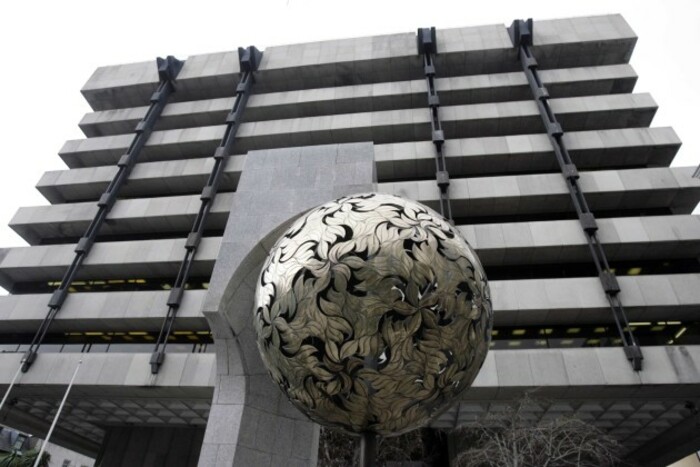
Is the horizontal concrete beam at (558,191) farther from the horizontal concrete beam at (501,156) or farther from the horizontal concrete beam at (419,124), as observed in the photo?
the horizontal concrete beam at (419,124)

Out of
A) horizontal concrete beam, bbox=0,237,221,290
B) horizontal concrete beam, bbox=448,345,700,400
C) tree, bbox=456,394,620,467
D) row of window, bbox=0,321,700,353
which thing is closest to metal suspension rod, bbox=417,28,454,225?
row of window, bbox=0,321,700,353

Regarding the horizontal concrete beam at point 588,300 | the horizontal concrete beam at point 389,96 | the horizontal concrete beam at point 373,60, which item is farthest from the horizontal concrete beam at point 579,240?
the horizontal concrete beam at point 373,60

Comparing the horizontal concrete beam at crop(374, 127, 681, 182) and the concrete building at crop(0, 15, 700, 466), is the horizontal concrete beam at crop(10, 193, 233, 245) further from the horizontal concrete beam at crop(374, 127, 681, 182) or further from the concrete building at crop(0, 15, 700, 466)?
the horizontal concrete beam at crop(374, 127, 681, 182)

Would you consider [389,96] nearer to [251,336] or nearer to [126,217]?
[126,217]

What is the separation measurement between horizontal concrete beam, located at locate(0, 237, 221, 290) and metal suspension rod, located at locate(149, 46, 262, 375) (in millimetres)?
724

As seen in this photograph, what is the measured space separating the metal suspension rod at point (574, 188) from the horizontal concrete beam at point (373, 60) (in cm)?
108

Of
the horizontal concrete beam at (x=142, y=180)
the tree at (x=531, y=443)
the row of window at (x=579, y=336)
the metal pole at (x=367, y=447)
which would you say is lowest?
the metal pole at (x=367, y=447)

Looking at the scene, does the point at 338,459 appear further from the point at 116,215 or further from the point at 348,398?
the point at 116,215

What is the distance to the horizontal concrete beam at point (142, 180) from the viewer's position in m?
27.6

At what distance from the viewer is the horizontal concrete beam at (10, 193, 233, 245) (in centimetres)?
2580

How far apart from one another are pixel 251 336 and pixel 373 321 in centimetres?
449

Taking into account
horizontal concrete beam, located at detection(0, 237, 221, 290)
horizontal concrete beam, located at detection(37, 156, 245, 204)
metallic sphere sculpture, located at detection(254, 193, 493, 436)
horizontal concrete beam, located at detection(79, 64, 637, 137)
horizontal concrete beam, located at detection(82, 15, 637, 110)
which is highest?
horizontal concrete beam, located at detection(82, 15, 637, 110)

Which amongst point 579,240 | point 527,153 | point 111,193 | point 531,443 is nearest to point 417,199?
point 527,153

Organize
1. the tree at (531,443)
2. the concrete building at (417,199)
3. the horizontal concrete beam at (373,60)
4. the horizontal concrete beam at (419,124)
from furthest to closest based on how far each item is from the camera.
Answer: the horizontal concrete beam at (373,60) < the horizontal concrete beam at (419,124) < the concrete building at (417,199) < the tree at (531,443)
